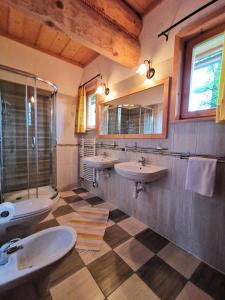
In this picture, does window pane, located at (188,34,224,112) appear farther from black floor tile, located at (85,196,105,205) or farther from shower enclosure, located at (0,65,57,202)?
shower enclosure, located at (0,65,57,202)

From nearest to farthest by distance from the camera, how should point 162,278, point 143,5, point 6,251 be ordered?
point 6,251, point 162,278, point 143,5

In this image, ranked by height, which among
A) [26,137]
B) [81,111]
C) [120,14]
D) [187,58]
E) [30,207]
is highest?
[120,14]

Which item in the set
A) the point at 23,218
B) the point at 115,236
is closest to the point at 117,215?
the point at 115,236

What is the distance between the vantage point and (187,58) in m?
1.53

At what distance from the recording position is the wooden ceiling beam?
4.18 ft

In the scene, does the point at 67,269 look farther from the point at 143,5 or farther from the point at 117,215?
the point at 143,5

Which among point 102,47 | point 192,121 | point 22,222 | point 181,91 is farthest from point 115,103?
point 22,222

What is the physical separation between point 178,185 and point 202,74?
1146 millimetres

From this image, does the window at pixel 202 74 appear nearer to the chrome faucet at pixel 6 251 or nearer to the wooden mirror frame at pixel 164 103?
the wooden mirror frame at pixel 164 103

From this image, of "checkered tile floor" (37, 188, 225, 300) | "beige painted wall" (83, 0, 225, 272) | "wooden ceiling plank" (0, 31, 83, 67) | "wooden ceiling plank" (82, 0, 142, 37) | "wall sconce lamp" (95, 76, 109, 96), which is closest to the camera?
"checkered tile floor" (37, 188, 225, 300)

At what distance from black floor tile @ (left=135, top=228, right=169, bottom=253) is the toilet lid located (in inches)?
42.5

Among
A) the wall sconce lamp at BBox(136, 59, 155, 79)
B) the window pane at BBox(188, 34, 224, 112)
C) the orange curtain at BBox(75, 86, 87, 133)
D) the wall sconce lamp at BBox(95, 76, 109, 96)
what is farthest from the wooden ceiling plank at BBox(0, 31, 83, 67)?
the window pane at BBox(188, 34, 224, 112)

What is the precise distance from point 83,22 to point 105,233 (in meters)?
2.30

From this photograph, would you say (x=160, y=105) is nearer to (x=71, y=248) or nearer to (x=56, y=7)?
(x=56, y=7)
